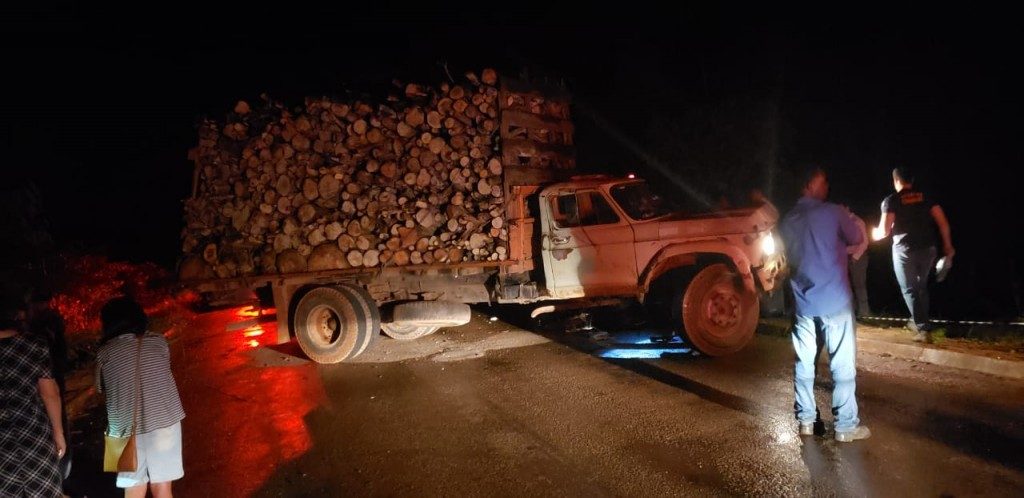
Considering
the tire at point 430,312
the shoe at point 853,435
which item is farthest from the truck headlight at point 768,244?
the tire at point 430,312

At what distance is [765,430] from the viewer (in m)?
4.39

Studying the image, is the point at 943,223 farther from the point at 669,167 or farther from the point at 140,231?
the point at 140,231

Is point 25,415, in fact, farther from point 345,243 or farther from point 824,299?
point 824,299

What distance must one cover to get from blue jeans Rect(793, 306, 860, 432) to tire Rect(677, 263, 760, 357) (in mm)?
2269

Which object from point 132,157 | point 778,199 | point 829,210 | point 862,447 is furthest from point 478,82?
point 132,157

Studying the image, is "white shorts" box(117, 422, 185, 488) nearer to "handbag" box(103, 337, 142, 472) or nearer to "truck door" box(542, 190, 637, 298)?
"handbag" box(103, 337, 142, 472)

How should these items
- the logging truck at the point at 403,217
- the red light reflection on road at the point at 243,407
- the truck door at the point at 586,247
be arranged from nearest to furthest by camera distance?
the red light reflection on road at the point at 243,407 < the truck door at the point at 586,247 < the logging truck at the point at 403,217

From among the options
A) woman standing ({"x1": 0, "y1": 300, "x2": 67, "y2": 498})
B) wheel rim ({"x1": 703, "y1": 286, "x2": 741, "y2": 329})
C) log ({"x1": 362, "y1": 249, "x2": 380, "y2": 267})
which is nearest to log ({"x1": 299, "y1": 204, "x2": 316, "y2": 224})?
log ({"x1": 362, "y1": 249, "x2": 380, "y2": 267})

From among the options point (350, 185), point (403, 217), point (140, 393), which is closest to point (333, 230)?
point (350, 185)

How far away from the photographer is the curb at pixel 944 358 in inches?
199

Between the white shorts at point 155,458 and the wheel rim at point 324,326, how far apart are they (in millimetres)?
4033

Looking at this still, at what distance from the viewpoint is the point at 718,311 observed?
652 centimetres

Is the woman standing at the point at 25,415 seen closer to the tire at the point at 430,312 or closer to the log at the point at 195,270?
the tire at the point at 430,312

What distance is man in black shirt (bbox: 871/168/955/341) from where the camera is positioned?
5945 millimetres
